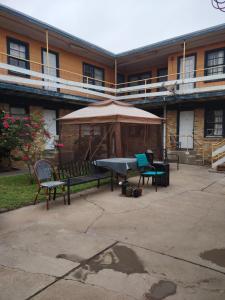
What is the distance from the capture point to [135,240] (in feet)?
12.7

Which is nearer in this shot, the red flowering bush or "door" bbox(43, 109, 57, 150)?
the red flowering bush

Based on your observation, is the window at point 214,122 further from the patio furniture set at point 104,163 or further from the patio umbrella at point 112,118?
the patio umbrella at point 112,118

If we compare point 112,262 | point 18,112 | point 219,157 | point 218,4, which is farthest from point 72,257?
point 219,157

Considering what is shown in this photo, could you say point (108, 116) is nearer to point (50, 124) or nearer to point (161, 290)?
point (50, 124)

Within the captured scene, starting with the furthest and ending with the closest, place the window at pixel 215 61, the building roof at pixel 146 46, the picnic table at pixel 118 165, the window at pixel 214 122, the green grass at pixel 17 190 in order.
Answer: the window at pixel 214 122 < the window at pixel 215 61 < the building roof at pixel 146 46 < the picnic table at pixel 118 165 < the green grass at pixel 17 190

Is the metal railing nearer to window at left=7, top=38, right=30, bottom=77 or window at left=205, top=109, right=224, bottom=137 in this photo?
window at left=205, top=109, right=224, bottom=137

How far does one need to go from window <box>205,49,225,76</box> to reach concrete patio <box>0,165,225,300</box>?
10.4 m

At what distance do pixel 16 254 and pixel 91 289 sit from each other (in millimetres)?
1392

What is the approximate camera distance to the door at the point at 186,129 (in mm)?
14805

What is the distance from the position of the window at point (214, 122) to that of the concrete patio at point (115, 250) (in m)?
8.98

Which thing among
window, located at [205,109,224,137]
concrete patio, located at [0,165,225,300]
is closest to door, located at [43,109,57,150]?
concrete patio, located at [0,165,225,300]

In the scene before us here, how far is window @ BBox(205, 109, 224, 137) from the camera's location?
13828mm

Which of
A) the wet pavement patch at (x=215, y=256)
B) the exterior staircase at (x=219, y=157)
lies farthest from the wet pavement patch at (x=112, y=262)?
the exterior staircase at (x=219, y=157)

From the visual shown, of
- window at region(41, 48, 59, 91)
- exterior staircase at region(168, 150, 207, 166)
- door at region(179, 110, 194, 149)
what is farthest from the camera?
door at region(179, 110, 194, 149)
